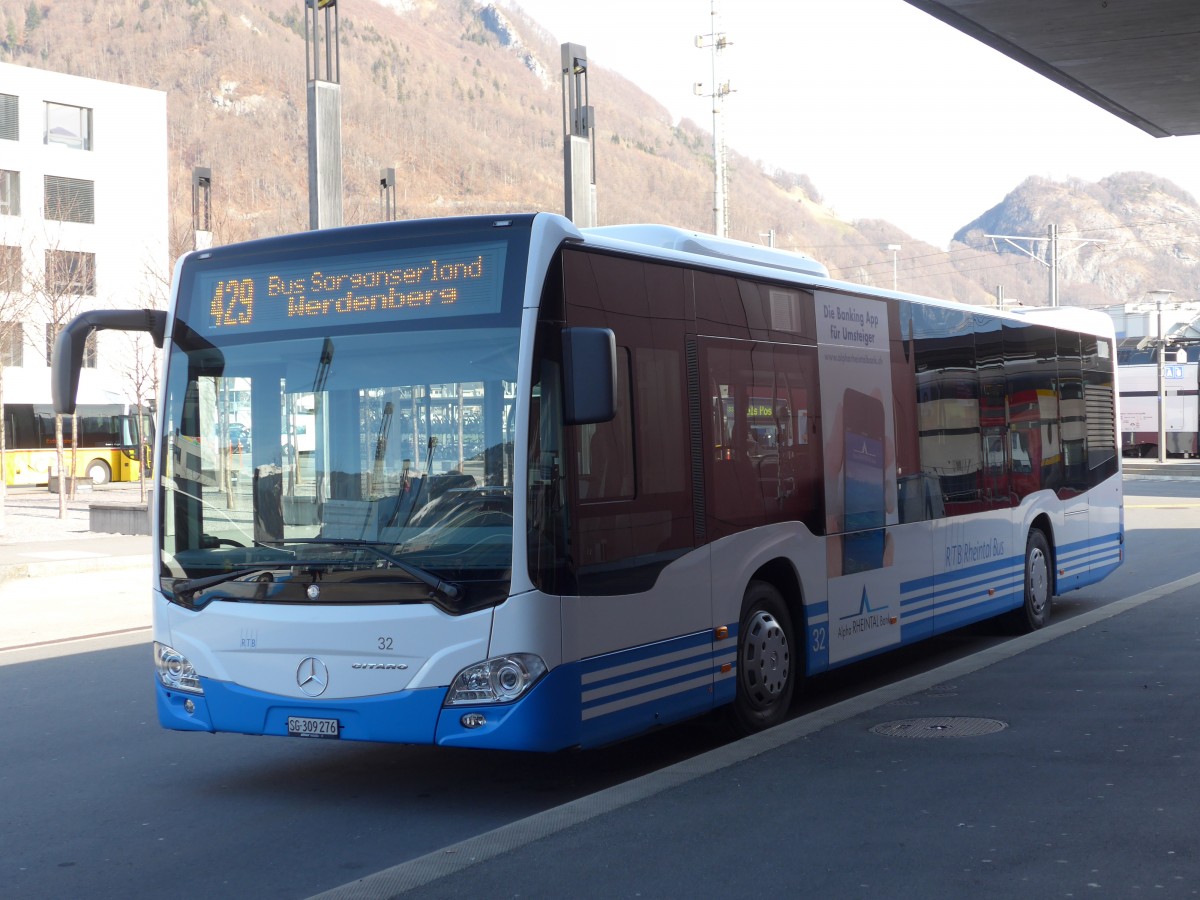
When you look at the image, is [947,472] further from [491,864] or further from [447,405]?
[491,864]

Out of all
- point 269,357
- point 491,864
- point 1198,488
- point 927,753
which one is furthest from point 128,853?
point 1198,488

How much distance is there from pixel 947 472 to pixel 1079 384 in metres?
3.75

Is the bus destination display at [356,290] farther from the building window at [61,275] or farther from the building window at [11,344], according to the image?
the building window at [61,275]

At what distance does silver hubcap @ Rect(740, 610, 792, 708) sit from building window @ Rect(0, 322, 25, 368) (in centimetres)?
2314

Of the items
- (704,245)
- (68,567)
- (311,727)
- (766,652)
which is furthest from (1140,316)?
(311,727)

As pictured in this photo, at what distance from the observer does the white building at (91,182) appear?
180 ft

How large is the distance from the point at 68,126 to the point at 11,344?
2010 cm

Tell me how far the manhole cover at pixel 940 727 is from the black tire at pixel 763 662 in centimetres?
77

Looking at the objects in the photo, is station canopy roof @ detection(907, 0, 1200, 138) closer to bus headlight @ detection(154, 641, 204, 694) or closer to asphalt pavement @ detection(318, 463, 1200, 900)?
asphalt pavement @ detection(318, 463, 1200, 900)

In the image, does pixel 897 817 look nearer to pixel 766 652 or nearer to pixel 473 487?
pixel 473 487

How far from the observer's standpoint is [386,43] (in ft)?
633

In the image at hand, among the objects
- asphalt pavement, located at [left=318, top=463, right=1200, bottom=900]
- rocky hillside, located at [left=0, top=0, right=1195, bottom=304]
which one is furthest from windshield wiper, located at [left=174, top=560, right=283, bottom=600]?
rocky hillside, located at [left=0, top=0, right=1195, bottom=304]

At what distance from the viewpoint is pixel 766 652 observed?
8445 mm

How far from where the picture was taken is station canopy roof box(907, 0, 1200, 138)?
920cm
